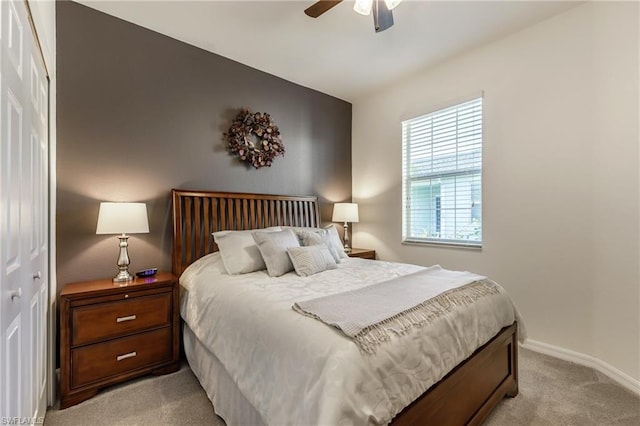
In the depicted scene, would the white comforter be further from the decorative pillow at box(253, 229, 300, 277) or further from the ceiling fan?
the ceiling fan

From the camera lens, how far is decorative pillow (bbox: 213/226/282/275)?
238 centimetres

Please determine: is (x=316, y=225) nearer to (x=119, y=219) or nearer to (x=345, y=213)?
(x=345, y=213)

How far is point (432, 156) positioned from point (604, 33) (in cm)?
165

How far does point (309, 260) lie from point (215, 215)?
118cm

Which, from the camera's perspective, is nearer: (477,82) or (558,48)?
(558,48)

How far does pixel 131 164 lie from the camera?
8.62ft

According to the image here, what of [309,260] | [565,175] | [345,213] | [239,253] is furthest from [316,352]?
[345,213]

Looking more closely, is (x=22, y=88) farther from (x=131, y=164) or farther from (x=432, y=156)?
(x=432, y=156)

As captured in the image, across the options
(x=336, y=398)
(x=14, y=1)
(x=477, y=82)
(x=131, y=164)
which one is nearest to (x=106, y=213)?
(x=131, y=164)

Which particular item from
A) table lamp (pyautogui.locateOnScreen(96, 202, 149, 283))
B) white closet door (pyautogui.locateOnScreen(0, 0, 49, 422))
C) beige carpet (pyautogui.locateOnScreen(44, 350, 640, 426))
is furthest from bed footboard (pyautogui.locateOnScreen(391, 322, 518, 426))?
table lamp (pyautogui.locateOnScreen(96, 202, 149, 283))

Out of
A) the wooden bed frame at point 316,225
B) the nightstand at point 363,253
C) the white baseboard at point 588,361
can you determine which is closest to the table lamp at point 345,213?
the nightstand at point 363,253

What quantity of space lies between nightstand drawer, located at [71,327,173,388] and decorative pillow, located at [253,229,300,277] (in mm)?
913

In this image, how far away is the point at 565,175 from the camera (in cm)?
255

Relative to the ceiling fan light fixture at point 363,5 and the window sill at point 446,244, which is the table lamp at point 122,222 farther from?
the window sill at point 446,244
